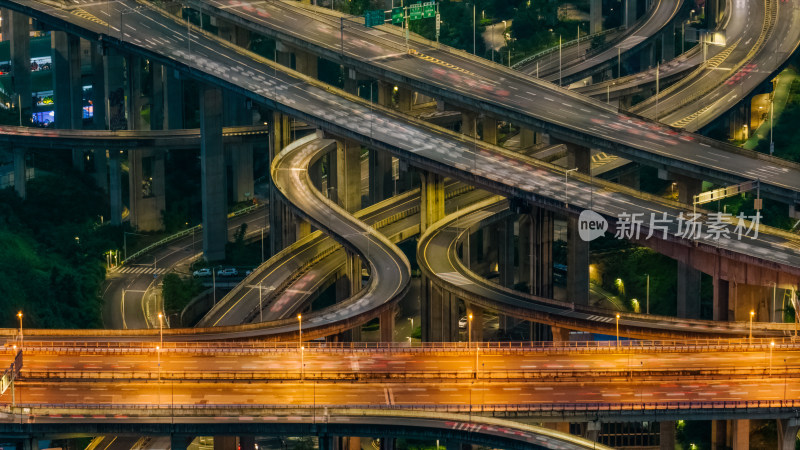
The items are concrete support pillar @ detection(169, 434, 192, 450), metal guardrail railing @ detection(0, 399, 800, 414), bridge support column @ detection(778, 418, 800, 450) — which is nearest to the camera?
metal guardrail railing @ detection(0, 399, 800, 414)

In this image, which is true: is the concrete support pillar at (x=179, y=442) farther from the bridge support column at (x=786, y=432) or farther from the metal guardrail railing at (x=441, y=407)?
the bridge support column at (x=786, y=432)

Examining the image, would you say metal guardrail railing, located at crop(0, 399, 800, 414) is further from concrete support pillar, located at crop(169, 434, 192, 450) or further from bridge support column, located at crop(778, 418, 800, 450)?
concrete support pillar, located at crop(169, 434, 192, 450)

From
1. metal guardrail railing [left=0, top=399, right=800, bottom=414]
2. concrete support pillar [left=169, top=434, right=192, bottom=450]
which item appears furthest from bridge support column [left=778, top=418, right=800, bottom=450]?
concrete support pillar [left=169, top=434, right=192, bottom=450]

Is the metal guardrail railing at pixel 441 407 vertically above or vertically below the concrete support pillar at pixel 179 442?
above

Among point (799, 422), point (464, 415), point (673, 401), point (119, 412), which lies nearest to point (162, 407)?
point (119, 412)

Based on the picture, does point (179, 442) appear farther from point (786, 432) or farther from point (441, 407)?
point (786, 432)

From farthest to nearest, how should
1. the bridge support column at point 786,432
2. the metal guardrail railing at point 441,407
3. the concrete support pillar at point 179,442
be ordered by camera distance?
the bridge support column at point 786,432 → the concrete support pillar at point 179,442 → the metal guardrail railing at point 441,407

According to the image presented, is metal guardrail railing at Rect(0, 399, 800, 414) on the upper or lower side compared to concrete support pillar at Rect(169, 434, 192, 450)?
upper

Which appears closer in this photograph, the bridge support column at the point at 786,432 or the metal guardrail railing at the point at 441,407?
the metal guardrail railing at the point at 441,407

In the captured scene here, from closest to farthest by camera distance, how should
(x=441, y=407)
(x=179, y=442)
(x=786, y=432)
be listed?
(x=441, y=407) → (x=179, y=442) → (x=786, y=432)

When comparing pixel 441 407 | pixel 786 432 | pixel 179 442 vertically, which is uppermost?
pixel 441 407

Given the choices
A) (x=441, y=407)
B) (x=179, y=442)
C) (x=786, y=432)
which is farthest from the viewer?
(x=786, y=432)

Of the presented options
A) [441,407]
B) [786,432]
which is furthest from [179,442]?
[786,432]

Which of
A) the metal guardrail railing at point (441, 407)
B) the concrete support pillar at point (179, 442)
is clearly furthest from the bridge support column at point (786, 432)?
the concrete support pillar at point (179, 442)
